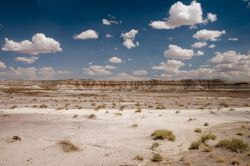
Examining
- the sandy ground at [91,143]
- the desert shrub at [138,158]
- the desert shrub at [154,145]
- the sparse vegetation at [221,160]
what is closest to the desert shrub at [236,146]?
the sandy ground at [91,143]

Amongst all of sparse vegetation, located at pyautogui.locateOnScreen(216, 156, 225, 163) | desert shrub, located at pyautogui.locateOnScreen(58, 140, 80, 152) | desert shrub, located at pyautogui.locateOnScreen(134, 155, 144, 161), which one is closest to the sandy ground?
desert shrub, located at pyautogui.locateOnScreen(134, 155, 144, 161)

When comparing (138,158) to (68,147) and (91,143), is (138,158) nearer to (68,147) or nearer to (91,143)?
(68,147)

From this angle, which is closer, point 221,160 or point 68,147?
point 221,160

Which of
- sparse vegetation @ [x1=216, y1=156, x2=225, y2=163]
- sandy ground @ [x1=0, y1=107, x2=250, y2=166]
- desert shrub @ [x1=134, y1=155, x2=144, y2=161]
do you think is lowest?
sandy ground @ [x1=0, y1=107, x2=250, y2=166]

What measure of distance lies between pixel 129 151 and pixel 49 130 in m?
7.57

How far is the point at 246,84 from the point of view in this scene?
19938 cm

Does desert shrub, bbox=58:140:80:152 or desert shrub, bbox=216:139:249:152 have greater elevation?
desert shrub, bbox=216:139:249:152

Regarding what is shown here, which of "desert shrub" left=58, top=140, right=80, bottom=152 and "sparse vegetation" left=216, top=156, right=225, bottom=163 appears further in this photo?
"desert shrub" left=58, top=140, right=80, bottom=152

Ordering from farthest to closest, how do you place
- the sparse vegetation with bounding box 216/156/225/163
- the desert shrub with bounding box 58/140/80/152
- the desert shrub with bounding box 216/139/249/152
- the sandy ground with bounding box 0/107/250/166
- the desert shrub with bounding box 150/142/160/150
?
the desert shrub with bounding box 150/142/160/150
the desert shrub with bounding box 58/140/80/152
the desert shrub with bounding box 216/139/249/152
the sandy ground with bounding box 0/107/250/166
the sparse vegetation with bounding box 216/156/225/163

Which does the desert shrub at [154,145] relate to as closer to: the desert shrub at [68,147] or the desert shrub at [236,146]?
the desert shrub at [236,146]

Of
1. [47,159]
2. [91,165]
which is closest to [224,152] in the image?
[91,165]

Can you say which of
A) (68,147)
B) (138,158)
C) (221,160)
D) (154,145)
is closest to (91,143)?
(68,147)

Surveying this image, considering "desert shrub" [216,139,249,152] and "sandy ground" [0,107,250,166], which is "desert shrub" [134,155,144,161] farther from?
"desert shrub" [216,139,249,152]

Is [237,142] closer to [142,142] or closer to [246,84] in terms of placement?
[142,142]
